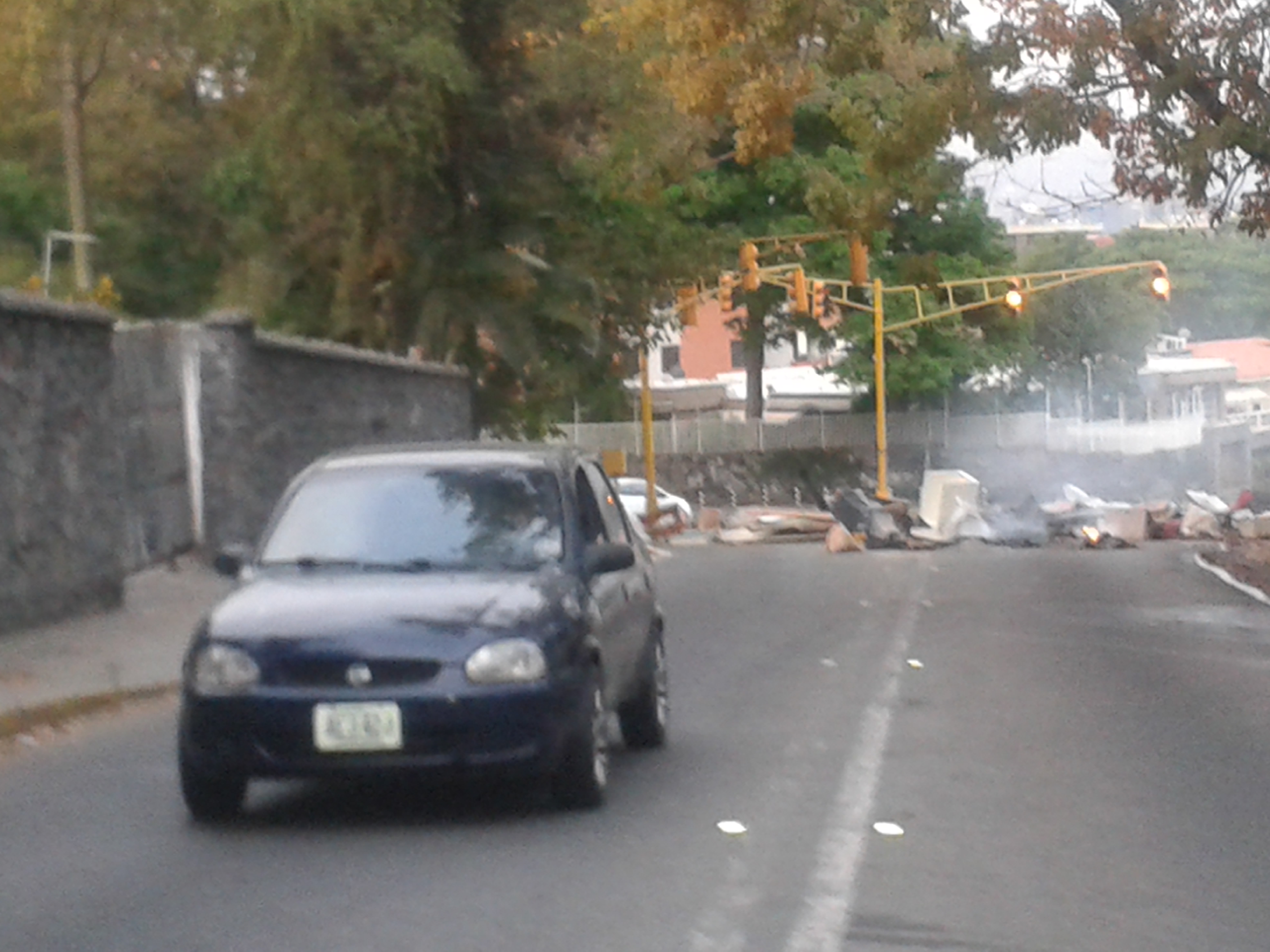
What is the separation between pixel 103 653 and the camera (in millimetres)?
14680

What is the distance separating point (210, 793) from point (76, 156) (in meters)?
24.6

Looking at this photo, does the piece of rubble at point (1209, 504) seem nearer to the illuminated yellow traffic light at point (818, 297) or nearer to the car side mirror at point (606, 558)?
the illuminated yellow traffic light at point (818, 297)

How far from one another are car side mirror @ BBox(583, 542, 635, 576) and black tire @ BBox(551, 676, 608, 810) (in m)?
0.58

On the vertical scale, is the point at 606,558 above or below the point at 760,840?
above

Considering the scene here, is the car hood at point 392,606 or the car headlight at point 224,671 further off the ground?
the car hood at point 392,606

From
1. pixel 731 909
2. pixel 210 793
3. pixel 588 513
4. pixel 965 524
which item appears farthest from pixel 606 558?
pixel 965 524

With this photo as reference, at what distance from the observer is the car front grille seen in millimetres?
8422

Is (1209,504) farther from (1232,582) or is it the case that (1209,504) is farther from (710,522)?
(1232,582)

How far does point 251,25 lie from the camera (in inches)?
1011

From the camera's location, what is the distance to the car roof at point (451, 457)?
997 cm

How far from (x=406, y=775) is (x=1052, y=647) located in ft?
33.1

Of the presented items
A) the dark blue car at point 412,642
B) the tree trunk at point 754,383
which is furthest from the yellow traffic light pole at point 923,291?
the dark blue car at point 412,642

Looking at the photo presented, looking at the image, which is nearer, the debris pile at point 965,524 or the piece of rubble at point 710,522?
the debris pile at point 965,524

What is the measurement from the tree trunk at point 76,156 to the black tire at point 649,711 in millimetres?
19945
